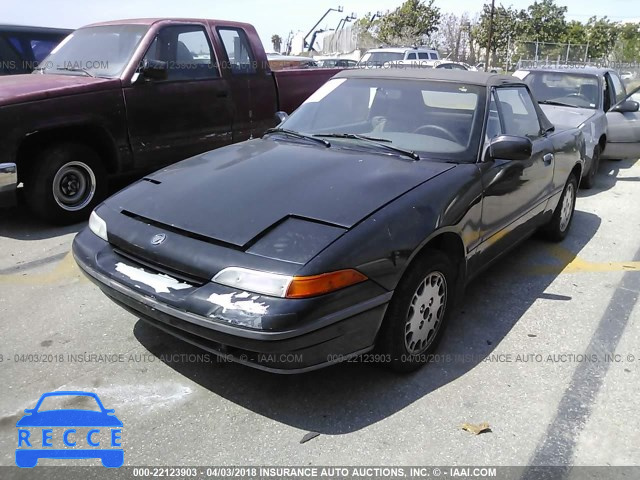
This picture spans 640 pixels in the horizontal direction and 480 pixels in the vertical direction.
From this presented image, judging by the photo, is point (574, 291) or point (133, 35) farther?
point (133, 35)

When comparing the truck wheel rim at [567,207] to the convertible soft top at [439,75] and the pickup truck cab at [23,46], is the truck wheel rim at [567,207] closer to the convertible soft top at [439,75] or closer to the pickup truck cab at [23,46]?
the convertible soft top at [439,75]

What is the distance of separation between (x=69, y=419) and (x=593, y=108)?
782cm

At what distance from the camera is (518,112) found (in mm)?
4285

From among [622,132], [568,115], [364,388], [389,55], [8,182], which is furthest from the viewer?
[389,55]

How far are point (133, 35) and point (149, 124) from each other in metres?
1.05

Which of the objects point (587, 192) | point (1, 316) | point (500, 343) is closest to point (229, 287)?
point (500, 343)

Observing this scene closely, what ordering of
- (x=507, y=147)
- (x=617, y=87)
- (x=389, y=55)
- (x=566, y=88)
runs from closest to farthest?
(x=507, y=147) → (x=566, y=88) → (x=617, y=87) → (x=389, y=55)

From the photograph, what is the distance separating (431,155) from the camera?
3398 mm

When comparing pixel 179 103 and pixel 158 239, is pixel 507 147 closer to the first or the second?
pixel 158 239

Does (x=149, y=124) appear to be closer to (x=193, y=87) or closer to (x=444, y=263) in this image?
(x=193, y=87)

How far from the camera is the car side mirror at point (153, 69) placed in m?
5.56

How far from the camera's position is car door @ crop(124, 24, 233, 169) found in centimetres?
570

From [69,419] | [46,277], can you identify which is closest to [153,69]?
[46,277]

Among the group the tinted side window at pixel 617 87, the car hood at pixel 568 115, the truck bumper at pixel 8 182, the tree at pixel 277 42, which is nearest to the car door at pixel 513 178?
the car hood at pixel 568 115
